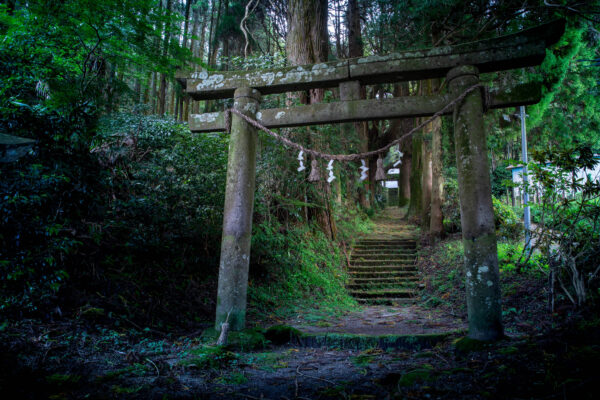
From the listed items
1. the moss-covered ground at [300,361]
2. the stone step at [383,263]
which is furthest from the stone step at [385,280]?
the moss-covered ground at [300,361]

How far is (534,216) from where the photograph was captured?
1237cm

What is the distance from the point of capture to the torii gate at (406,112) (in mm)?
3873

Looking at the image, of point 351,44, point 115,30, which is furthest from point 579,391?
point 351,44

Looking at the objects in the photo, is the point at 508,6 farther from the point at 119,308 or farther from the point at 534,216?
the point at 119,308

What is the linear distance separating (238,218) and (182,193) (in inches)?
71.3

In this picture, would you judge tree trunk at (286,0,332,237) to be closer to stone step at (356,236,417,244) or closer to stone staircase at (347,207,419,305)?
stone staircase at (347,207,419,305)

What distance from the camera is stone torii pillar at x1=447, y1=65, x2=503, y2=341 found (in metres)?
3.76

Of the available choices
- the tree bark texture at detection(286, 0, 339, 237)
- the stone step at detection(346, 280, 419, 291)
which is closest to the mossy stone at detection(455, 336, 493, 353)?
the stone step at detection(346, 280, 419, 291)

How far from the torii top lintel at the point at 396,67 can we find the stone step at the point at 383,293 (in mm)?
5525

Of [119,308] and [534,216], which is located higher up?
[534,216]

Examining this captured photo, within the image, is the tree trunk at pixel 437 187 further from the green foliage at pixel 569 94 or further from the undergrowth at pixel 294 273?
the undergrowth at pixel 294 273

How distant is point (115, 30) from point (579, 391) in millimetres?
7874

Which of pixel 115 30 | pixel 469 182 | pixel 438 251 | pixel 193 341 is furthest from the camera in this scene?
pixel 438 251

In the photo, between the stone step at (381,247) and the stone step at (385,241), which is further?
the stone step at (385,241)
